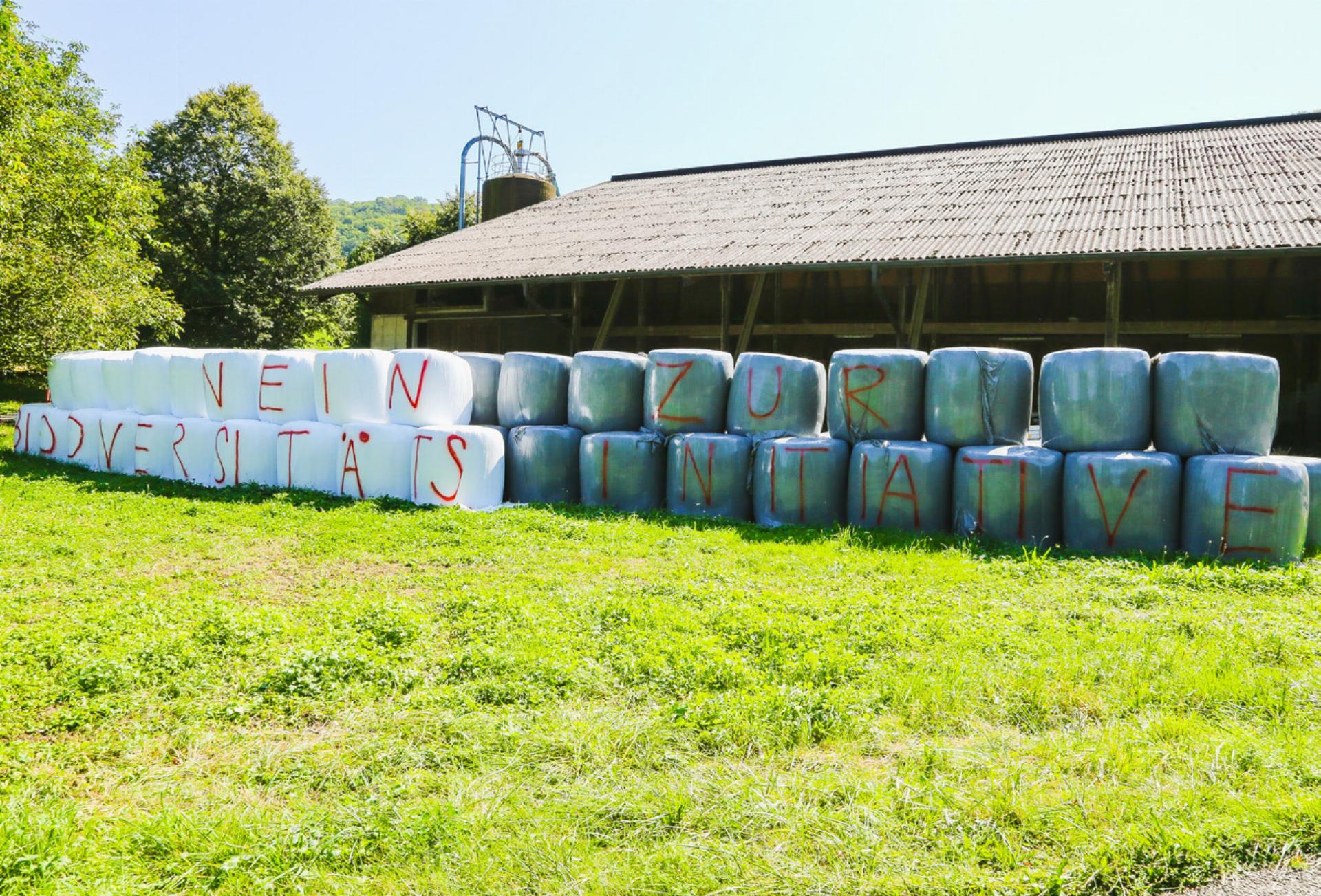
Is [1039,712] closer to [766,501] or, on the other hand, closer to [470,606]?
[470,606]

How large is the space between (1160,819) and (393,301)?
16686mm

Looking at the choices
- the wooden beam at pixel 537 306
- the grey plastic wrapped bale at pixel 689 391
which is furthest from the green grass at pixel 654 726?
the wooden beam at pixel 537 306

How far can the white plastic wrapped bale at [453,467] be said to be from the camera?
770cm

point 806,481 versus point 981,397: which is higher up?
point 981,397

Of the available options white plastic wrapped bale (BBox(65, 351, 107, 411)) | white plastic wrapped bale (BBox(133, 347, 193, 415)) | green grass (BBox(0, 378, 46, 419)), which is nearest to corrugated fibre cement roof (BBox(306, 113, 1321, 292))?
white plastic wrapped bale (BBox(65, 351, 107, 411))

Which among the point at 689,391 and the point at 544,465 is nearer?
the point at 689,391

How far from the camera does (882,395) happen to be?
22.8 feet

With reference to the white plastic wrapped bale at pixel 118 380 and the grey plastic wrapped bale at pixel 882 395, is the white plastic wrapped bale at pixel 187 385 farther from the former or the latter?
the grey plastic wrapped bale at pixel 882 395

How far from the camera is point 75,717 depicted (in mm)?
3018

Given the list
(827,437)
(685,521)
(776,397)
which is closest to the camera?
(685,521)

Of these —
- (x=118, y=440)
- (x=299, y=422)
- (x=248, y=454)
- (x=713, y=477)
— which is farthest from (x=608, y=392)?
(x=118, y=440)

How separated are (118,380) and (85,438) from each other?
90 centimetres

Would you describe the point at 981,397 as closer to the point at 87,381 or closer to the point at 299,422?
the point at 299,422

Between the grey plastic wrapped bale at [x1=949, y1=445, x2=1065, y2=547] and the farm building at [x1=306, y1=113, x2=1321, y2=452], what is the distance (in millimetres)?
4803
